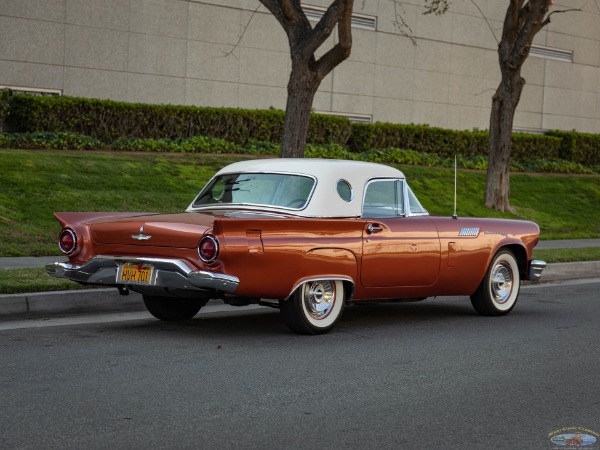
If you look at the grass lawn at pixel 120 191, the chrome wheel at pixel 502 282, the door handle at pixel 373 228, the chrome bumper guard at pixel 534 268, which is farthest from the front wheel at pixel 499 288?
the grass lawn at pixel 120 191

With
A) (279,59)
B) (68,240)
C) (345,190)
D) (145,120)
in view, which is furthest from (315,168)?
(279,59)

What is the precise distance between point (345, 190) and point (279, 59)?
733 inches

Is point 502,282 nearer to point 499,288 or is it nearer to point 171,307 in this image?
point 499,288

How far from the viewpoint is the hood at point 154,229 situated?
342 inches

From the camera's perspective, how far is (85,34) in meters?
24.0

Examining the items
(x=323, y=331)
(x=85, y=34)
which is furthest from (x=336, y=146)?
(x=323, y=331)

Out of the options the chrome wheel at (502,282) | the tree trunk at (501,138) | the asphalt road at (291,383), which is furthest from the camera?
the tree trunk at (501,138)

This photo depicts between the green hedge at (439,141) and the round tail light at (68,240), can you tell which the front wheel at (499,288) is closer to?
the round tail light at (68,240)

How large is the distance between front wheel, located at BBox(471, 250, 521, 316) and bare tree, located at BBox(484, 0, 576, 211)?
13.5m

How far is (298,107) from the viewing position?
54.2ft

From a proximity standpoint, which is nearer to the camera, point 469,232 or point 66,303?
point 66,303

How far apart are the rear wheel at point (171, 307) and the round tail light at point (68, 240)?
1.07 m

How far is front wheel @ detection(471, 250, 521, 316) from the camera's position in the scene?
11.1 meters

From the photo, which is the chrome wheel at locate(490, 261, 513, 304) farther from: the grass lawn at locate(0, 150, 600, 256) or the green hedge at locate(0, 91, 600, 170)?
the green hedge at locate(0, 91, 600, 170)
